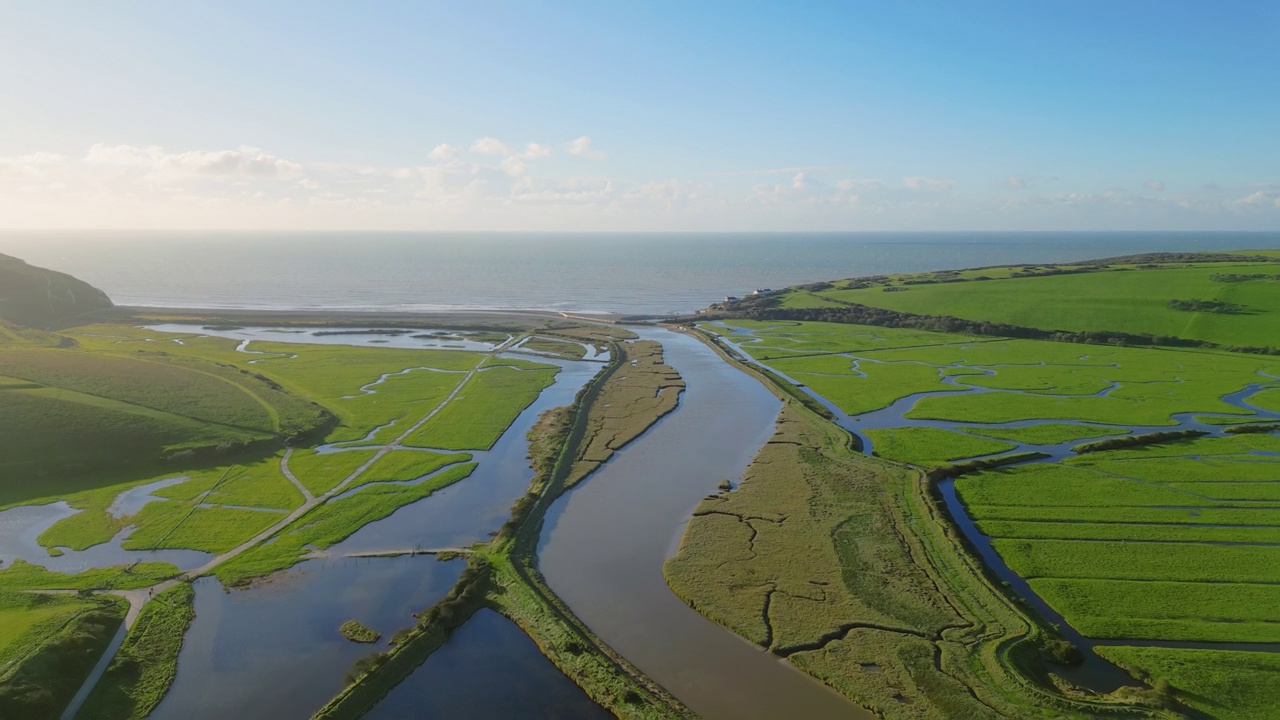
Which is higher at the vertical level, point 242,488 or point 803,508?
point 242,488

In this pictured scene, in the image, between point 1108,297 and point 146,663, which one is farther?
point 1108,297

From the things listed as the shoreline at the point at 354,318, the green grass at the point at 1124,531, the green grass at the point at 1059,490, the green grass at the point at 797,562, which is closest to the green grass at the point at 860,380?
the green grass at the point at 1059,490

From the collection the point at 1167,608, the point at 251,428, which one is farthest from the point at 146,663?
the point at 1167,608

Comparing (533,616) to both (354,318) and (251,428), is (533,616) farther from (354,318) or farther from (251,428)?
(354,318)

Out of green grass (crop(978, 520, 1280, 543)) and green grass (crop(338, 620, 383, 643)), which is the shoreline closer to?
green grass (crop(338, 620, 383, 643))

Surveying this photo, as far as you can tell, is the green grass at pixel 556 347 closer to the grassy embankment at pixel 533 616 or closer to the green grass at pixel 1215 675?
the grassy embankment at pixel 533 616

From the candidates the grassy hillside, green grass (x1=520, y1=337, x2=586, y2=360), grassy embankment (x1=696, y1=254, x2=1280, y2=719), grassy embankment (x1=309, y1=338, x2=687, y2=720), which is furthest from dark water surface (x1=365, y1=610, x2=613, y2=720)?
the grassy hillside
